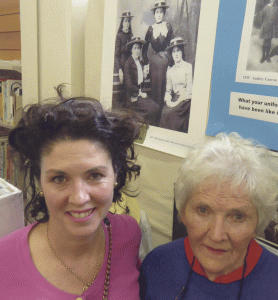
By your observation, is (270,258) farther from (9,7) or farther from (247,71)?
(9,7)

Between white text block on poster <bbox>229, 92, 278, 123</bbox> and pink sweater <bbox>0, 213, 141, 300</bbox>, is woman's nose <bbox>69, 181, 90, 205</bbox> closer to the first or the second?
pink sweater <bbox>0, 213, 141, 300</bbox>

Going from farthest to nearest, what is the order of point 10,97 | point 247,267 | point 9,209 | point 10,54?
point 10,54
point 10,97
point 9,209
point 247,267

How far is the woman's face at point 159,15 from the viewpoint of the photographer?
1369 mm

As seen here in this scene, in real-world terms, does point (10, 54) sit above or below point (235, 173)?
above

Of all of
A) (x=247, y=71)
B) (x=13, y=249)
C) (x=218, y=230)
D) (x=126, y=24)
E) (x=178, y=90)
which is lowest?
(x=13, y=249)

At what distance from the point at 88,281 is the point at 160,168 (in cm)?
76

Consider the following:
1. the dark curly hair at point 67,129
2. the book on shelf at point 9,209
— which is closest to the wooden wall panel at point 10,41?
the book on shelf at point 9,209

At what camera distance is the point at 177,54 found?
4.43 feet

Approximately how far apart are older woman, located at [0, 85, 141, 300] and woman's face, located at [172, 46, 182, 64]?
0.47 meters

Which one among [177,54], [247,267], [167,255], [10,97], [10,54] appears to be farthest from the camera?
[10,54]

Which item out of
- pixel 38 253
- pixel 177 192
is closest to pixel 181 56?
pixel 177 192

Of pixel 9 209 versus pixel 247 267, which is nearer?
pixel 247 267

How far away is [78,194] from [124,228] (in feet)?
1.32

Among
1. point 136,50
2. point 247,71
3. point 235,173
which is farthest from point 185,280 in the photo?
point 136,50
